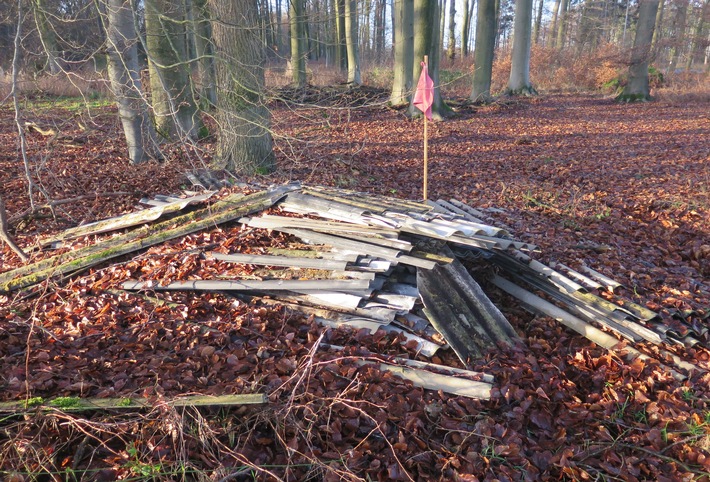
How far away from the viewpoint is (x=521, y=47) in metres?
20.5

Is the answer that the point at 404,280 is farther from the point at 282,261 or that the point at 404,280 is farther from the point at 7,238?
the point at 7,238

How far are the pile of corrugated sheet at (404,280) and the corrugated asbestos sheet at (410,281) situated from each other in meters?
0.01

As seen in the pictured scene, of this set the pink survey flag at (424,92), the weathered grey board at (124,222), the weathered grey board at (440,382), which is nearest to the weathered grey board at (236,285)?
the weathered grey board at (440,382)

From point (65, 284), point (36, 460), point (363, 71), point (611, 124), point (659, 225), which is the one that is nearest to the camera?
point (36, 460)

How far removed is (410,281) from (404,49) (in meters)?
13.8

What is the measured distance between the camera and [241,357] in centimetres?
352

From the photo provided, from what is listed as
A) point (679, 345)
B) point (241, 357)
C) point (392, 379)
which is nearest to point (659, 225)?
point (679, 345)

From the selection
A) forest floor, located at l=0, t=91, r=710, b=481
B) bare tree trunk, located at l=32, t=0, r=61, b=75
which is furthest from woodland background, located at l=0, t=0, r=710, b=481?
bare tree trunk, located at l=32, t=0, r=61, b=75

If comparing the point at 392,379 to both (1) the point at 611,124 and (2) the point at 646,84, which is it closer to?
(1) the point at 611,124

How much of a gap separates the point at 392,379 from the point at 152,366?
1.70 metres

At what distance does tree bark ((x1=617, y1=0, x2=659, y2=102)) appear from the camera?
798 inches

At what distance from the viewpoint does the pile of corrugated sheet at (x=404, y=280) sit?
3965 millimetres

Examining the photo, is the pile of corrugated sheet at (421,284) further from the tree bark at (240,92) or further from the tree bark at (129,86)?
the tree bark at (129,86)

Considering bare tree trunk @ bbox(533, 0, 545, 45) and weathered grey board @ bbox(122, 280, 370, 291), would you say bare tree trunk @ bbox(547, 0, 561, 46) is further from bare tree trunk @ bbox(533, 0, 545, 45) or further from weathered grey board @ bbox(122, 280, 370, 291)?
weathered grey board @ bbox(122, 280, 370, 291)
